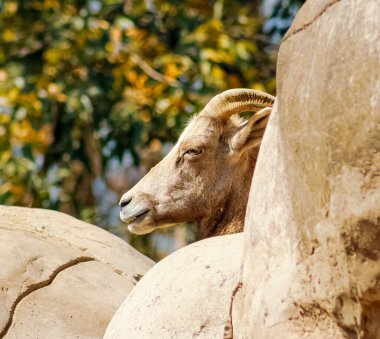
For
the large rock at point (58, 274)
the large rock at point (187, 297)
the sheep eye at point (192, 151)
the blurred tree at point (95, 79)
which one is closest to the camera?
the large rock at point (187, 297)

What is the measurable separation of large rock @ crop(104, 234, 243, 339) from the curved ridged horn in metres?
1.76

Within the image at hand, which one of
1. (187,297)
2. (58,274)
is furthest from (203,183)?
(187,297)

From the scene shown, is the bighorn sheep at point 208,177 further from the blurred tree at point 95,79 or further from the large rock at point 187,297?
the blurred tree at point 95,79

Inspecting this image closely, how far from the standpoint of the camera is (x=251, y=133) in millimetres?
7215

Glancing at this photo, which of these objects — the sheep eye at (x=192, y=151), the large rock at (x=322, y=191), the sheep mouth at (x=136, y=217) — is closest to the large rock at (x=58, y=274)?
the sheep mouth at (x=136, y=217)

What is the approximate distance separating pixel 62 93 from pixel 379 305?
801 centimetres

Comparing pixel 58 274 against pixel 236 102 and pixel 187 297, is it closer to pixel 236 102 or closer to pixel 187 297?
pixel 236 102

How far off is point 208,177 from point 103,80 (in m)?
4.98

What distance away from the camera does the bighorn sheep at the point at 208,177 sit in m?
7.23

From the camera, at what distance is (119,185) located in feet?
48.0

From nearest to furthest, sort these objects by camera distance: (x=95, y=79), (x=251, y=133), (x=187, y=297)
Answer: (x=187, y=297), (x=251, y=133), (x=95, y=79)

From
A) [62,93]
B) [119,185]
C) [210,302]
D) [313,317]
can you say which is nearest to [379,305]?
[313,317]

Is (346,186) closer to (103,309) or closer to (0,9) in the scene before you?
(103,309)

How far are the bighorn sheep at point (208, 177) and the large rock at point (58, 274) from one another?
277 millimetres
